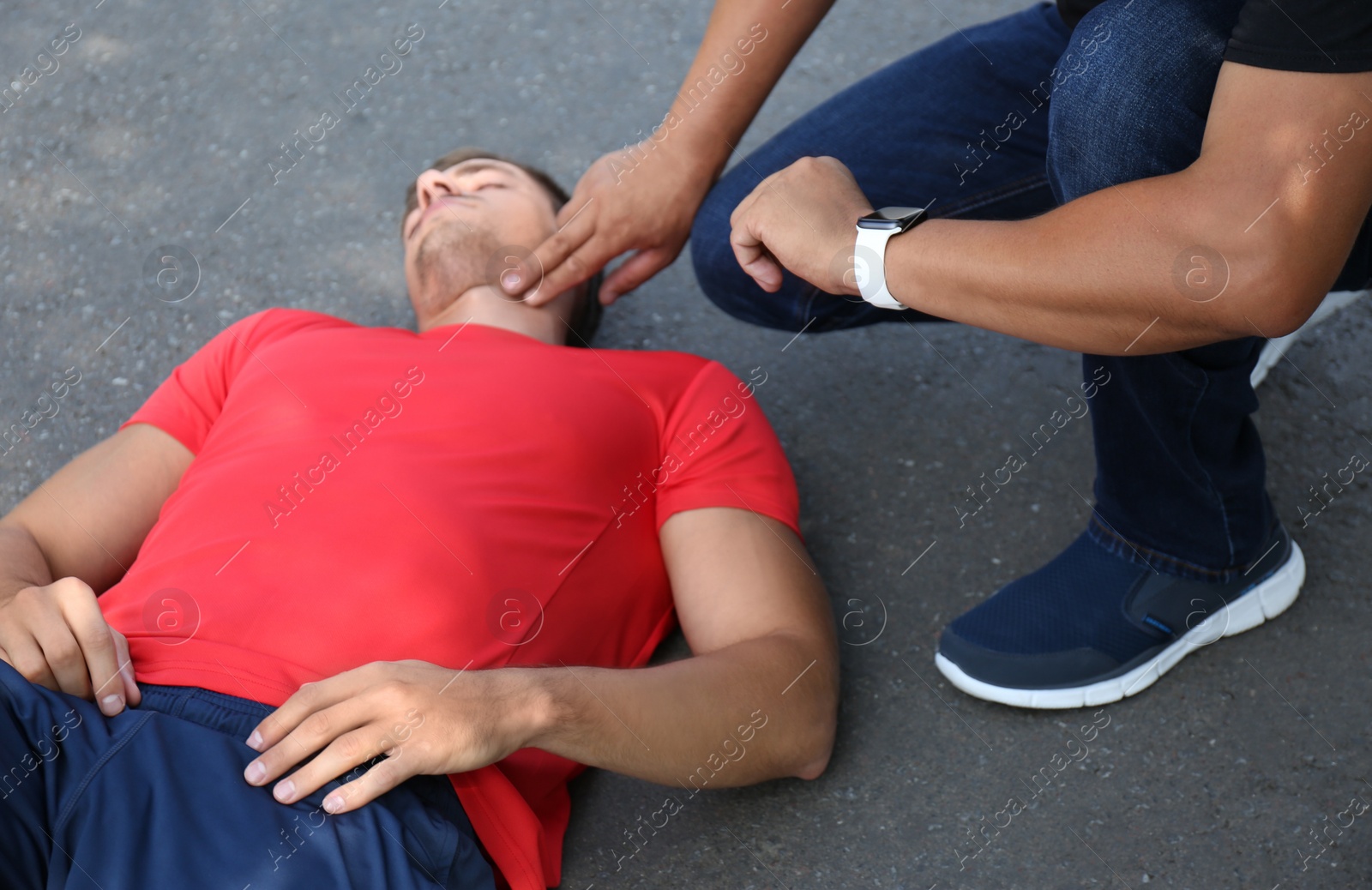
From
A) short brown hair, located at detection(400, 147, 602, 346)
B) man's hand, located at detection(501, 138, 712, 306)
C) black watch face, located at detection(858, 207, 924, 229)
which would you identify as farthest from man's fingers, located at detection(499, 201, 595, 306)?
black watch face, located at detection(858, 207, 924, 229)

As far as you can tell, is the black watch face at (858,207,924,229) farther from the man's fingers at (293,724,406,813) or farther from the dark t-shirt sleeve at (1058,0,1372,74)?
the man's fingers at (293,724,406,813)

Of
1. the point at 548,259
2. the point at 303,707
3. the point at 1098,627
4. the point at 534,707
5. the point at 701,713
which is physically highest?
the point at 548,259

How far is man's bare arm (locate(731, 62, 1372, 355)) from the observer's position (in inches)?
39.4

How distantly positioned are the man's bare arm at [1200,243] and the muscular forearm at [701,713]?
50 centimetres

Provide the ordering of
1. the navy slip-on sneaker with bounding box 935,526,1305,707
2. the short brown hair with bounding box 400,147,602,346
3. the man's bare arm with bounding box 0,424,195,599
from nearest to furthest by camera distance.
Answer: the man's bare arm with bounding box 0,424,195,599 < the navy slip-on sneaker with bounding box 935,526,1305,707 < the short brown hair with bounding box 400,147,602,346

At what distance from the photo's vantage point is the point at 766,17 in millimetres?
1604

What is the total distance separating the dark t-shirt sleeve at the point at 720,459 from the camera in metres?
1.57

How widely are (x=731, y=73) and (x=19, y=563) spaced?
1.20 metres

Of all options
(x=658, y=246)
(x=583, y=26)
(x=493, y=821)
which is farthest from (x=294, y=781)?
(x=583, y=26)

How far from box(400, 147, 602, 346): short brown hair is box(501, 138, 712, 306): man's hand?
0.21 meters

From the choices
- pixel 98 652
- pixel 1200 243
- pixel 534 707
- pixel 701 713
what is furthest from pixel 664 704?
pixel 1200 243

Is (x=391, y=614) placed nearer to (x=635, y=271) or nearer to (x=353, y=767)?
(x=353, y=767)

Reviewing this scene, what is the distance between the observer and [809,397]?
6.91 ft

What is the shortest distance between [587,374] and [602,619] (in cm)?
38
